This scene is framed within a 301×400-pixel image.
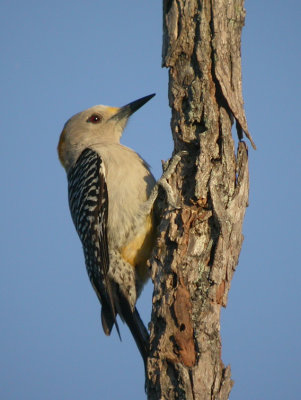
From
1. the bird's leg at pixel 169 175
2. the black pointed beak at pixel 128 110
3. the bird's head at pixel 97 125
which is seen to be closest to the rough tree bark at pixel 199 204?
the bird's leg at pixel 169 175

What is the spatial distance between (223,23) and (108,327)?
3253mm

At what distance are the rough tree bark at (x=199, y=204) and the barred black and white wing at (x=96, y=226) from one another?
1.24 meters

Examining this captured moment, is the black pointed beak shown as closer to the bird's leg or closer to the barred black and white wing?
the barred black and white wing

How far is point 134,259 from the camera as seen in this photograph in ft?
18.1

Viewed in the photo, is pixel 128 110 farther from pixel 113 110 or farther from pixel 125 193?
pixel 125 193

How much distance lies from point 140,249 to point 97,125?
201cm

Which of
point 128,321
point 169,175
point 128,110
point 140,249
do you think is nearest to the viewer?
point 169,175

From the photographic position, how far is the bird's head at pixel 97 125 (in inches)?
260

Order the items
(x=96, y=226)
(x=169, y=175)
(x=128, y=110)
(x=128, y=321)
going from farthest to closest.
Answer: (x=128, y=110) → (x=96, y=226) → (x=128, y=321) → (x=169, y=175)

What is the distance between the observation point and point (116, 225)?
5.54 meters

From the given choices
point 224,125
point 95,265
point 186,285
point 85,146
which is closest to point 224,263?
point 186,285

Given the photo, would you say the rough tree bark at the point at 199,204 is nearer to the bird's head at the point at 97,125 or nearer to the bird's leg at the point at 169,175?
the bird's leg at the point at 169,175

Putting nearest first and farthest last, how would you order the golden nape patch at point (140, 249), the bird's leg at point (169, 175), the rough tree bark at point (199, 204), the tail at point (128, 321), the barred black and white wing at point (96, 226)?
1. the rough tree bark at point (199, 204)
2. the bird's leg at point (169, 175)
3. the tail at point (128, 321)
4. the golden nape patch at point (140, 249)
5. the barred black and white wing at point (96, 226)

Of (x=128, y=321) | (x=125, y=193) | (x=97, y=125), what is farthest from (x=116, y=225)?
(x=97, y=125)
